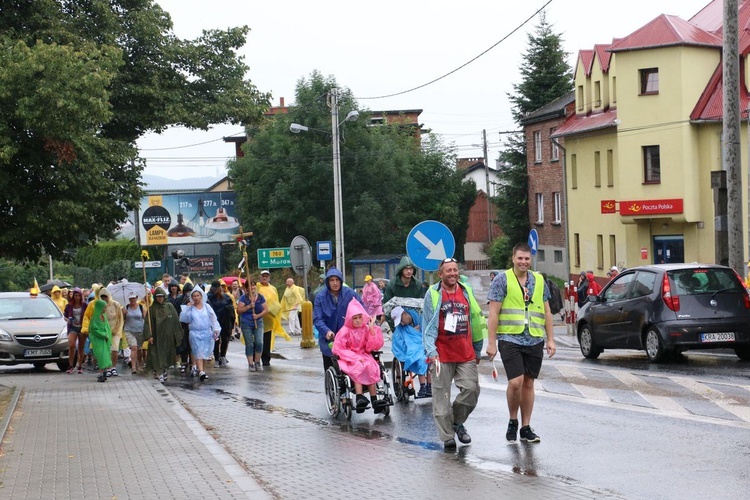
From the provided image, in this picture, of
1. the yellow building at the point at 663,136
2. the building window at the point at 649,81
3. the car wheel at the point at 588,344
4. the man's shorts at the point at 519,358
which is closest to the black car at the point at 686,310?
the car wheel at the point at 588,344

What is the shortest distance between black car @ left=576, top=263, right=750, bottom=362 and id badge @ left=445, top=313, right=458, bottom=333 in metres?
7.99

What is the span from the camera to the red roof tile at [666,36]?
1638 inches

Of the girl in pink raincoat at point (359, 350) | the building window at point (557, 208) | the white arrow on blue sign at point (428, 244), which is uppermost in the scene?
the building window at point (557, 208)

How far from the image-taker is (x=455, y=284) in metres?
10.3

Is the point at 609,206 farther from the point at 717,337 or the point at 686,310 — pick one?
the point at 717,337

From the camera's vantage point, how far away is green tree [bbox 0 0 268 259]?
51.4 ft

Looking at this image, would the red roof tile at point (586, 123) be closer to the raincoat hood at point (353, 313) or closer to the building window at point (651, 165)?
the building window at point (651, 165)

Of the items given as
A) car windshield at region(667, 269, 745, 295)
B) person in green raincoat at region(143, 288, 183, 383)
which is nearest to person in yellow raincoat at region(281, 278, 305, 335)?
person in green raincoat at region(143, 288, 183, 383)

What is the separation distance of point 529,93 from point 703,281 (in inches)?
1771

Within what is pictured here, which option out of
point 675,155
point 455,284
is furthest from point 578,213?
point 455,284

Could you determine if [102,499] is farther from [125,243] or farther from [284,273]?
[125,243]

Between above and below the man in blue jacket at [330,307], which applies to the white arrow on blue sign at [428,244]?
above

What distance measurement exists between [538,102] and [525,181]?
427 cm

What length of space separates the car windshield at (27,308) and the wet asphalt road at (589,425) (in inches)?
310
